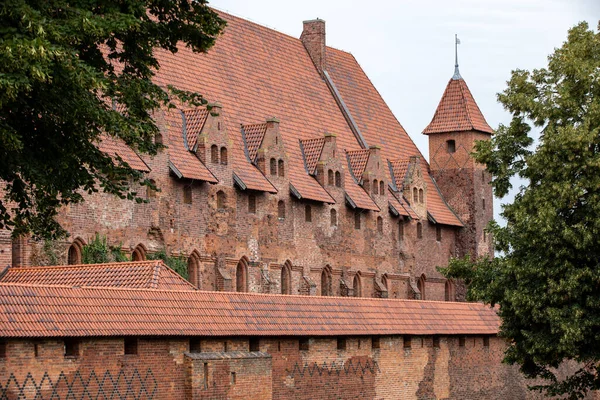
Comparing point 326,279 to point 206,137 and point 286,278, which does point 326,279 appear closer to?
point 286,278

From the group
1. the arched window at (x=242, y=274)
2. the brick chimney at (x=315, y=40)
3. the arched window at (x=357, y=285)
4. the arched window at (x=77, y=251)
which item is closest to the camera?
the arched window at (x=77, y=251)

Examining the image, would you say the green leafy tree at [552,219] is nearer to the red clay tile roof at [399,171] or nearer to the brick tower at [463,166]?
the red clay tile roof at [399,171]

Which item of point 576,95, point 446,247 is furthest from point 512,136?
point 446,247

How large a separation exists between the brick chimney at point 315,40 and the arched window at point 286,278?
12505mm

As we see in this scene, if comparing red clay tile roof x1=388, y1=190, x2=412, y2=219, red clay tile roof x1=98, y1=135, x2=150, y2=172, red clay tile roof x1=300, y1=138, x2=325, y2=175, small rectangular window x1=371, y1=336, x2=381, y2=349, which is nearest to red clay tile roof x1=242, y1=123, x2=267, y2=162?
red clay tile roof x1=300, y1=138, x2=325, y2=175

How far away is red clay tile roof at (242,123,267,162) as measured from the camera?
46.5m

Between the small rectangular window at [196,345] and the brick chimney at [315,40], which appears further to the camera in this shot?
the brick chimney at [315,40]

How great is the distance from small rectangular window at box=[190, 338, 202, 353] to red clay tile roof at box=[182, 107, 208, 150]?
50.3 ft

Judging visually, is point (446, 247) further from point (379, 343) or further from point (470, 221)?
point (379, 343)

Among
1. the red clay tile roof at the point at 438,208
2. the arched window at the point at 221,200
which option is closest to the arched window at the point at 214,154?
the arched window at the point at 221,200

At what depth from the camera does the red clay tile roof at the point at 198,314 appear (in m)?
25.4

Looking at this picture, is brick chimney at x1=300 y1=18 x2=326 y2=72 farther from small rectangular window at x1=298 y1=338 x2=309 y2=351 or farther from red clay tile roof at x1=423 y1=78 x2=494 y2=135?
small rectangular window at x1=298 y1=338 x2=309 y2=351

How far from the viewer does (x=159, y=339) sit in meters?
27.7

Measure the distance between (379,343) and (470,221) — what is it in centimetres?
2338
